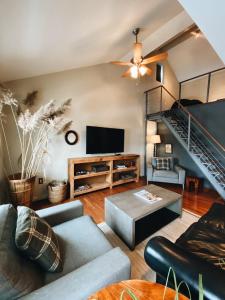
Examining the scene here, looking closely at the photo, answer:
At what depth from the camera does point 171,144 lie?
15.8 feet

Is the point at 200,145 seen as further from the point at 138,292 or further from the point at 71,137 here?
the point at 138,292

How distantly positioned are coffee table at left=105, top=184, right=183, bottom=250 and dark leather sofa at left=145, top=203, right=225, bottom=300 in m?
0.53

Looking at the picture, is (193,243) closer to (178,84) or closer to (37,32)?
(37,32)

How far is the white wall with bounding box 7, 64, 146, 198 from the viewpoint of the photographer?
2.98m

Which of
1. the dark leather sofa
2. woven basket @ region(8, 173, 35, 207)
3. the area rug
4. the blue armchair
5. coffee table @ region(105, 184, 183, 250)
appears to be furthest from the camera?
the blue armchair

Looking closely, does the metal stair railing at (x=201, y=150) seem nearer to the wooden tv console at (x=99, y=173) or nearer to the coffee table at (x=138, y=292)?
the wooden tv console at (x=99, y=173)

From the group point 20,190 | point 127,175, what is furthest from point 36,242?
point 127,175

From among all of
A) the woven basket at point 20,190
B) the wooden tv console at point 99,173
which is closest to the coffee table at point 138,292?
the woven basket at point 20,190

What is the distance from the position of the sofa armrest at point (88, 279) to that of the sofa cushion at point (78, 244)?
0.80 ft

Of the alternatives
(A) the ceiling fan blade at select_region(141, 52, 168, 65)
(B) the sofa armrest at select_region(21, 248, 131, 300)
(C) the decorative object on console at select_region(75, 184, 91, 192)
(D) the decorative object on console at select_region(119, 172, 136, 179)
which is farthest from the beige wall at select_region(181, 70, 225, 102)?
(B) the sofa armrest at select_region(21, 248, 131, 300)

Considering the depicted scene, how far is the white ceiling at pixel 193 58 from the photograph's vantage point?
4531mm

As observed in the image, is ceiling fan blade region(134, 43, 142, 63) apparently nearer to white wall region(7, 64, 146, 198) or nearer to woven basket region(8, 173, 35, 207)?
white wall region(7, 64, 146, 198)

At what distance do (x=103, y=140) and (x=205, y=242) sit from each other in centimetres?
287

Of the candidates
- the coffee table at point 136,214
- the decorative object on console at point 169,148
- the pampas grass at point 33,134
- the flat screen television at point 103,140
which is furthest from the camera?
the decorative object on console at point 169,148
